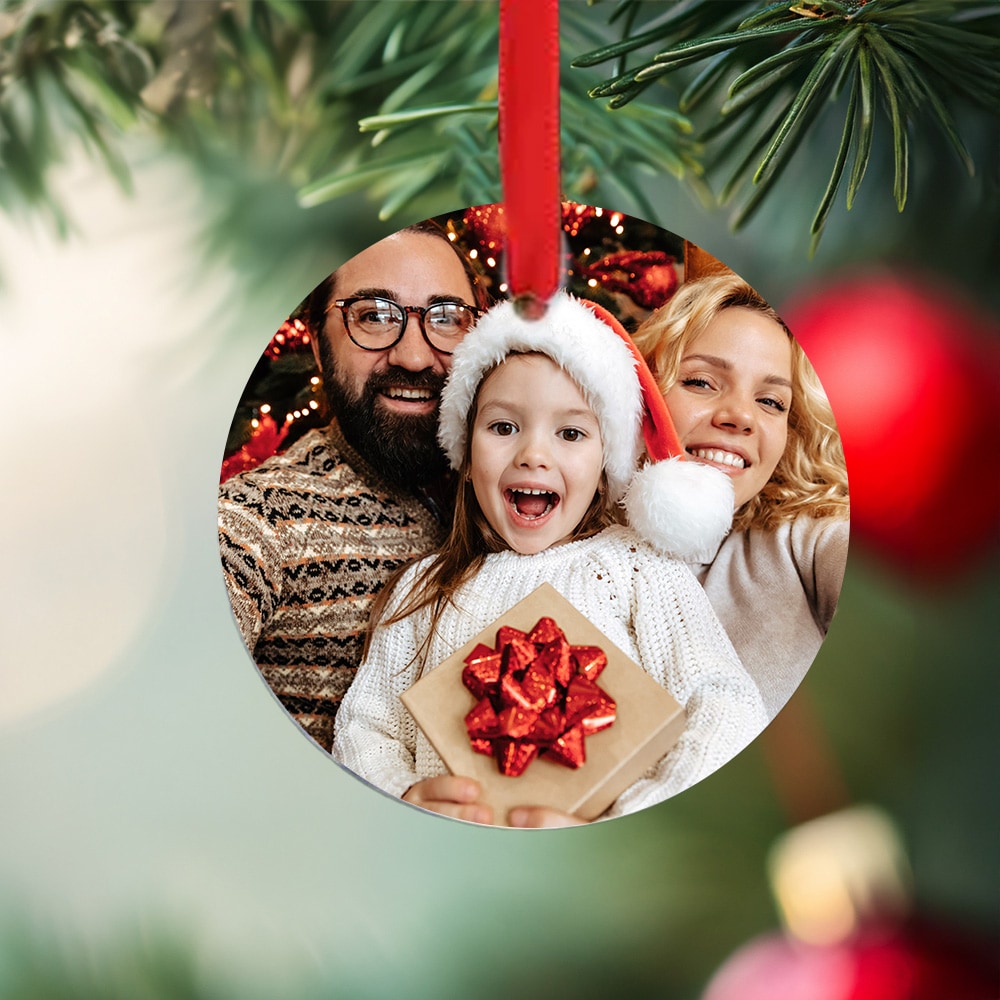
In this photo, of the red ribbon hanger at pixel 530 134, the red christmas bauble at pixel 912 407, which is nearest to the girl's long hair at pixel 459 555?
the red christmas bauble at pixel 912 407

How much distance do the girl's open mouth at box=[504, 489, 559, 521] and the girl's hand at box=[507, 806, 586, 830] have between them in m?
0.27

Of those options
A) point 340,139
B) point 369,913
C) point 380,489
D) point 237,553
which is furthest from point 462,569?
point 340,139

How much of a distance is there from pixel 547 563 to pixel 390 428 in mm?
203

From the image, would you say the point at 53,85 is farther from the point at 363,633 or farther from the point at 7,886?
the point at 7,886

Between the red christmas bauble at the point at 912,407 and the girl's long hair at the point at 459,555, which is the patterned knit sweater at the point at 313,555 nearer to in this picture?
the girl's long hair at the point at 459,555

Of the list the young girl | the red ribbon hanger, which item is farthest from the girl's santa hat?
the red ribbon hanger

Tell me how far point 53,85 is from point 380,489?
21.8 inches

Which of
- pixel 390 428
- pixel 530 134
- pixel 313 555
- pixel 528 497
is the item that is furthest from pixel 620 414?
pixel 530 134

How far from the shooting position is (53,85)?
3.25 ft

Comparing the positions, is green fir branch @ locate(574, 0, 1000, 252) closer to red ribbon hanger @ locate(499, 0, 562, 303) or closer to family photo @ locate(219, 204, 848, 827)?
family photo @ locate(219, 204, 848, 827)

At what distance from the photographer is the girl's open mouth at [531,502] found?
0.89 m

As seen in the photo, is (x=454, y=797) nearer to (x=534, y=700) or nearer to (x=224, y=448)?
(x=534, y=700)

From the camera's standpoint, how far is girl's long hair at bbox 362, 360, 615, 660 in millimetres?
906

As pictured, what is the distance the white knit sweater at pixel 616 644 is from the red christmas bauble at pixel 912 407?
0.24 meters
